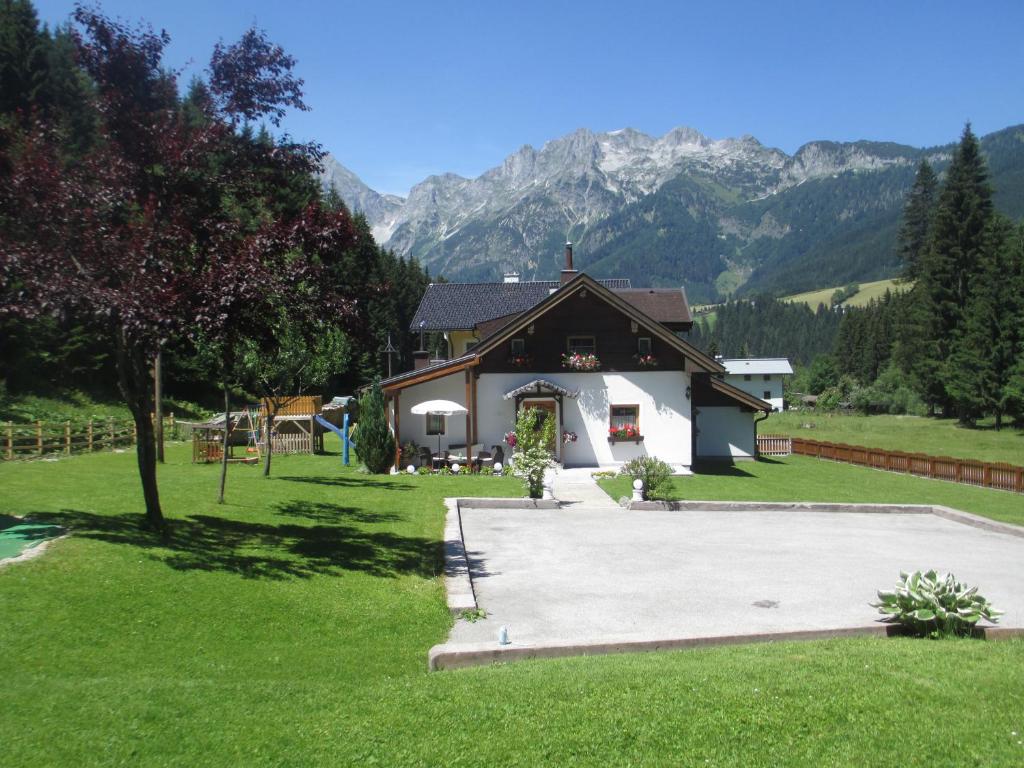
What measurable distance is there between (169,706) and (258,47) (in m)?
10.3

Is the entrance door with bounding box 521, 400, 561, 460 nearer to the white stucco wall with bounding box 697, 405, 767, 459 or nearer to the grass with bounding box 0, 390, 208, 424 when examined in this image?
the white stucco wall with bounding box 697, 405, 767, 459

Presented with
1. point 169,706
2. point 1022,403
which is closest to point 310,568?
point 169,706

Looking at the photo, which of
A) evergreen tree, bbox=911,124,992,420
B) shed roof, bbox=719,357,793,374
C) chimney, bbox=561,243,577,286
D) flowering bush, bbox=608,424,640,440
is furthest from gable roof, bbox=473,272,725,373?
shed roof, bbox=719,357,793,374

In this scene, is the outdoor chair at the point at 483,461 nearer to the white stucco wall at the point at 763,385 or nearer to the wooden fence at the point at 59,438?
the wooden fence at the point at 59,438

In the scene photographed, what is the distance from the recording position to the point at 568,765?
16.7 ft

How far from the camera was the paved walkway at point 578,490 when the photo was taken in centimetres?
2053

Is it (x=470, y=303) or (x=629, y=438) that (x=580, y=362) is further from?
(x=470, y=303)

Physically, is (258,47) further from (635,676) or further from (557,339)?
(557,339)

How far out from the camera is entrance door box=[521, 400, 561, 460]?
27.7 metres

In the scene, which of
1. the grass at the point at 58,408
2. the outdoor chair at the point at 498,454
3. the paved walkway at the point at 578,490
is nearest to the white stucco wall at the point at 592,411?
the outdoor chair at the point at 498,454

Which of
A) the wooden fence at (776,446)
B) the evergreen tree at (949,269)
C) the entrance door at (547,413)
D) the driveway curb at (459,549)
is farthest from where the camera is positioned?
the evergreen tree at (949,269)

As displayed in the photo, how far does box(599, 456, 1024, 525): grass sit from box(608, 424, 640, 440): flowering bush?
2509mm

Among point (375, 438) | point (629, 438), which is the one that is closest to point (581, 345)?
point (629, 438)

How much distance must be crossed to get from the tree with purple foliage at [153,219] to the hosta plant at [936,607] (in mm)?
8162
